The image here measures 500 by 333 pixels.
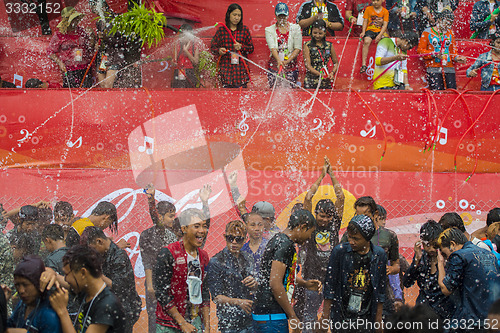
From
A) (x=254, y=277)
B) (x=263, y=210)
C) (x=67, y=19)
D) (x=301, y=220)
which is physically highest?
(x=67, y=19)

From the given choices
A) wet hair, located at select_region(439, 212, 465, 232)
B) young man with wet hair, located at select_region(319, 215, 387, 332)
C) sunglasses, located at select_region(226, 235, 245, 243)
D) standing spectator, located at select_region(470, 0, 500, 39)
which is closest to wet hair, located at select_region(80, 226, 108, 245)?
sunglasses, located at select_region(226, 235, 245, 243)

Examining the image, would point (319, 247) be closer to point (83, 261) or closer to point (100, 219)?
point (100, 219)

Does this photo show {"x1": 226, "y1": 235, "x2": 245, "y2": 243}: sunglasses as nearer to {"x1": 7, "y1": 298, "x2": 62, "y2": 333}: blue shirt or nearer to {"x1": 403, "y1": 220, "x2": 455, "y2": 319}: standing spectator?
{"x1": 403, "y1": 220, "x2": 455, "y2": 319}: standing spectator

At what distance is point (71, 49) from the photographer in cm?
1038

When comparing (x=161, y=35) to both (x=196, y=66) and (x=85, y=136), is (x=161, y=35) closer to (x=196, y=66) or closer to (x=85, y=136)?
(x=196, y=66)

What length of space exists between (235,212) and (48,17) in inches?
290

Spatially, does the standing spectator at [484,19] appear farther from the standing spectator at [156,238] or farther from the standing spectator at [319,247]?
the standing spectator at [156,238]

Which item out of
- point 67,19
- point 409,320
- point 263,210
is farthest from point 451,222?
point 67,19

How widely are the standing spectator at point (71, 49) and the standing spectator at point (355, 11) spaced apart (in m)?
5.00

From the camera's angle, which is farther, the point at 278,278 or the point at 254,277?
the point at 254,277

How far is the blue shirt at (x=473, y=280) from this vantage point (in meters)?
4.66

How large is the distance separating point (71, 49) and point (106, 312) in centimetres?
756

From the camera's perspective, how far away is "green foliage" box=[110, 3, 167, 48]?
408 inches

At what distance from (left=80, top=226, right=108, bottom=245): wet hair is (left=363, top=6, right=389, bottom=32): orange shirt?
22.7 feet
